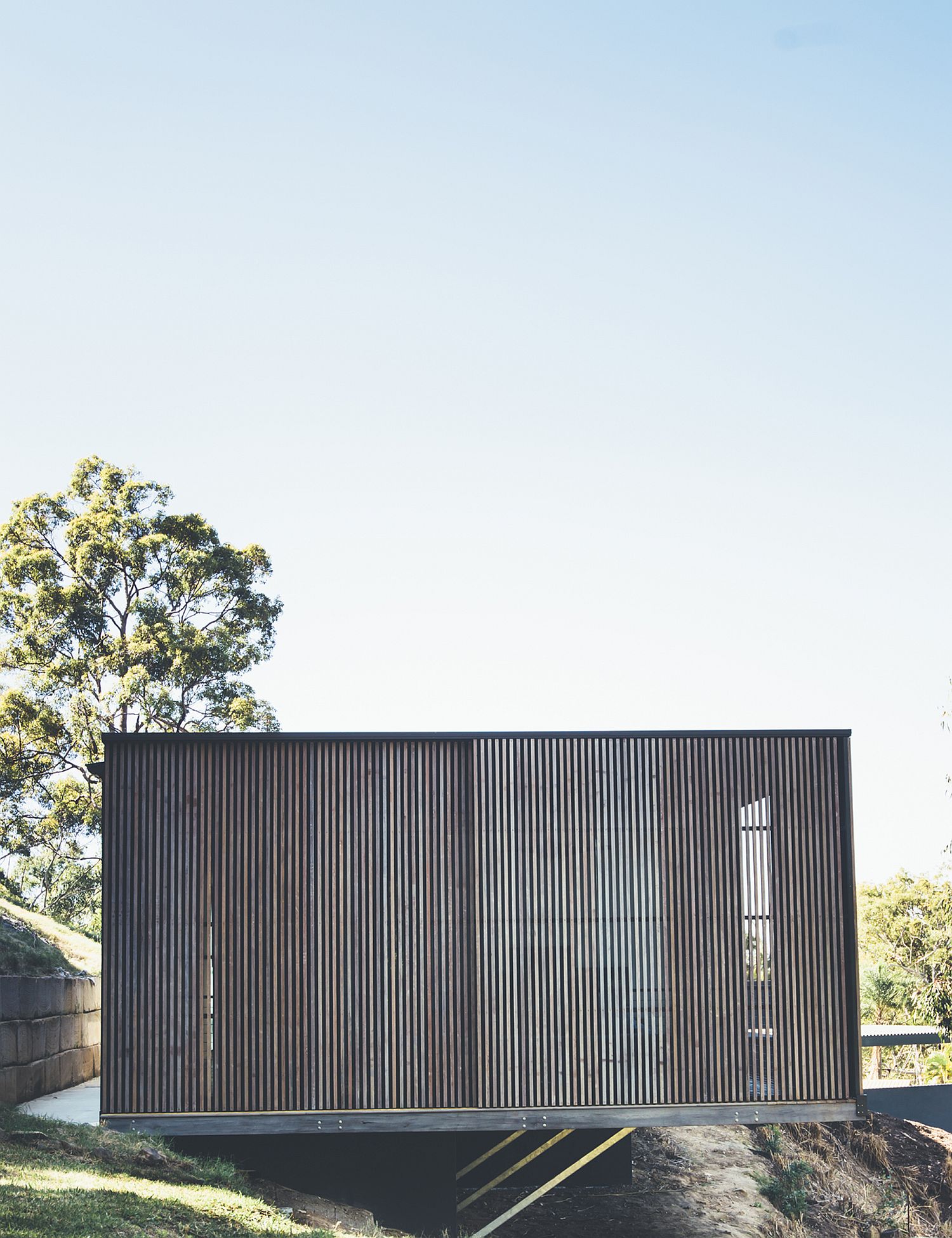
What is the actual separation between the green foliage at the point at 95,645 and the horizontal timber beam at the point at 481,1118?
1407 centimetres

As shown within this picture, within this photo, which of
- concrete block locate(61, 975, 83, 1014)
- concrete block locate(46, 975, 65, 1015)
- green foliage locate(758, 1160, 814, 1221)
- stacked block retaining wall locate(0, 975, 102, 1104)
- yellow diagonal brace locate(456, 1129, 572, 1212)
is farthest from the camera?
green foliage locate(758, 1160, 814, 1221)

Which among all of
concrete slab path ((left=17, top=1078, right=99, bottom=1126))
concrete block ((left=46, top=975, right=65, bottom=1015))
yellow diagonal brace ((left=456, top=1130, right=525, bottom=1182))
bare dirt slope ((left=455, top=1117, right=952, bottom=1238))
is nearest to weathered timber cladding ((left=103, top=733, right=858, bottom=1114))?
concrete slab path ((left=17, top=1078, right=99, bottom=1126))

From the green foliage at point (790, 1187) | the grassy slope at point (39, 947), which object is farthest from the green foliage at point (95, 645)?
the green foliage at point (790, 1187)

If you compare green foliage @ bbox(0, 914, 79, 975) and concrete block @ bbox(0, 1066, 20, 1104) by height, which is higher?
green foliage @ bbox(0, 914, 79, 975)

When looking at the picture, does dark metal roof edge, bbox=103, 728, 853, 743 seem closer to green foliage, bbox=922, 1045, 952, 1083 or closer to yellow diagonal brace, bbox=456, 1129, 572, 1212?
yellow diagonal brace, bbox=456, 1129, 572, 1212

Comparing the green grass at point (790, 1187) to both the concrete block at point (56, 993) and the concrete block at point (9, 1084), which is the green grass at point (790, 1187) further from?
the concrete block at point (9, 1084)

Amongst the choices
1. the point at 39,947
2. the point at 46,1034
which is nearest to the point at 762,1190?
the point at 46,1034

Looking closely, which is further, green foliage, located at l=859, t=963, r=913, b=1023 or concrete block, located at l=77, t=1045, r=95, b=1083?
green foliage, located at l=859, t=963, r=913, b=1023

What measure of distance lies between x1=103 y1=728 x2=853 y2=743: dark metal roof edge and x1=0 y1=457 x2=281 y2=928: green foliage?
13.5 meters

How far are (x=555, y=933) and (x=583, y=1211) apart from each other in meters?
5.27

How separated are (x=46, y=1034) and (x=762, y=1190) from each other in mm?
9332

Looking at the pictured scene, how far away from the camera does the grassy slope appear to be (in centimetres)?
1297

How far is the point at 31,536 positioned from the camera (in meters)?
A: 25.2

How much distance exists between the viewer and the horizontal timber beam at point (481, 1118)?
10.4m
